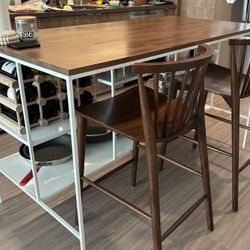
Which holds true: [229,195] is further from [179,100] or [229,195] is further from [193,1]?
[193,1]

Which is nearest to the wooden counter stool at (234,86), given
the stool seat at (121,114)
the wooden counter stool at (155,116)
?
the wooden counter stool at (155,116)

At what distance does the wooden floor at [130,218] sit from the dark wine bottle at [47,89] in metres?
0.69

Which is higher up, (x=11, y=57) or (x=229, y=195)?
(x=11, y=57)

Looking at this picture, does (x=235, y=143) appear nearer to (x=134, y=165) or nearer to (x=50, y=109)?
(x=134, y=165)

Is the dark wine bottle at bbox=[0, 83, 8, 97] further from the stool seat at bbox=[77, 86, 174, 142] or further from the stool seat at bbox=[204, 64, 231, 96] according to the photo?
the stool seat at bbox=[204, 64, 231, 96]

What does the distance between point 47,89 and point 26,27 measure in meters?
0.32

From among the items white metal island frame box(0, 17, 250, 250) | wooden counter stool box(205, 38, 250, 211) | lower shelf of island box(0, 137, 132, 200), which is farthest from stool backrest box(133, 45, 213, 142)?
lower shelf of island box(0, 137, 132, 200)

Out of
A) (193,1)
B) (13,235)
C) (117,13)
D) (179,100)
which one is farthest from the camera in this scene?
(193,1)

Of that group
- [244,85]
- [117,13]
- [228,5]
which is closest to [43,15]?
[117,13]

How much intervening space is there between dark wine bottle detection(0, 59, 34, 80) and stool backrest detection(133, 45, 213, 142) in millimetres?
641

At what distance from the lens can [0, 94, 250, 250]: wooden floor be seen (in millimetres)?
1555

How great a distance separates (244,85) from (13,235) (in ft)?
4.91

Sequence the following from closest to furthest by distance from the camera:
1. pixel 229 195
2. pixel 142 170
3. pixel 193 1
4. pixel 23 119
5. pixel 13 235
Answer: pixel 23 119
pixel 13 235
pixel 229 195
pixel 142 170
pixel 193 1

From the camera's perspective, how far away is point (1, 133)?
2619mm
